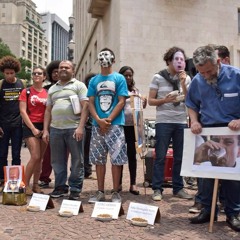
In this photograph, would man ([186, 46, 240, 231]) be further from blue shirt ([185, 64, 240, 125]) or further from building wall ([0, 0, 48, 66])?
building wall ([0, 0, 48, 66])

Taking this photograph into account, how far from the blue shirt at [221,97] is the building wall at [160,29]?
17.6 metres

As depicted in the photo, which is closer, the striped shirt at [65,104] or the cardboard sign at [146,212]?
the cardboard sign at [146,212]

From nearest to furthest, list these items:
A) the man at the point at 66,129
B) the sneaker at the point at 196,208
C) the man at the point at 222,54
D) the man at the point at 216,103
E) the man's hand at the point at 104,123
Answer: the man at the point at 216,103 < the sneaker at the point at 196,208 < the man at the point at 222,54 < the man's hand at the point at 104,123 < the man at the point at 66,129

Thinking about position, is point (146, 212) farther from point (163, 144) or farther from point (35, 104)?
point (35, 104)

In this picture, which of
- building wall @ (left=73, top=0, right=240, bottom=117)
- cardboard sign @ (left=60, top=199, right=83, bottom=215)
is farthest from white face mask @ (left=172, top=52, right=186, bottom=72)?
building wall @ (left=73, top=0, right=240, bottom=117)

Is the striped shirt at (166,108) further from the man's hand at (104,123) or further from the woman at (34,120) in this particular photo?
the woman at (34,120)

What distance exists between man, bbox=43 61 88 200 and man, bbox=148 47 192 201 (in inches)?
44.4

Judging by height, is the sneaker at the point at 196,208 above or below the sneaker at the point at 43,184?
above

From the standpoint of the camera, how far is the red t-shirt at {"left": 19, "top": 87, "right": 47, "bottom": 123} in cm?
583

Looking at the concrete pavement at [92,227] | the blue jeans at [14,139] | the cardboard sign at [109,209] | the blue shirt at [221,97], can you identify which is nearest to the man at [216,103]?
the blue shirt at [221,97]

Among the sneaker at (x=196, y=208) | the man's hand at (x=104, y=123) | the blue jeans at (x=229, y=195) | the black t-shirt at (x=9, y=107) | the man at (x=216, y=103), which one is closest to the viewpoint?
the man at (x=216, y=103)

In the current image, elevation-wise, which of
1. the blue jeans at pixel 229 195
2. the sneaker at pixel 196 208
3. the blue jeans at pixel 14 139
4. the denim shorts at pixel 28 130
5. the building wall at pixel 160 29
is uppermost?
the building wall at pixel 160 29

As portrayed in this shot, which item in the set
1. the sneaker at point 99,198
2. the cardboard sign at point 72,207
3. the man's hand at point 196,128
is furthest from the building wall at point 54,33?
the man's hand at point 196,128

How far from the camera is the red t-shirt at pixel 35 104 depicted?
5832 mm
